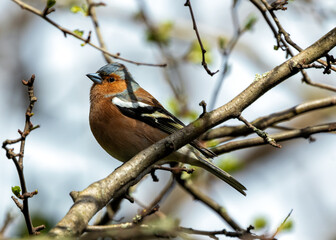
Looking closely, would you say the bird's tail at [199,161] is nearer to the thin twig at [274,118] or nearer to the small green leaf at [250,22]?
the thin twig at [274,118]

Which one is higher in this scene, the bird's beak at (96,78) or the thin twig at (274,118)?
the bird's beak at (96,78)

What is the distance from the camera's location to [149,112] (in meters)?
6.38

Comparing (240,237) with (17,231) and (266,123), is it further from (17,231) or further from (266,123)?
(17,231)

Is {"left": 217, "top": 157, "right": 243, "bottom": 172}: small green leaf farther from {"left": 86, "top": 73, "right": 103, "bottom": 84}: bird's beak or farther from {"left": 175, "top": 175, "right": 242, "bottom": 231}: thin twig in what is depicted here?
{"left": 86, "top": 73, "right": 103, "bottom": 84}: bird's beak

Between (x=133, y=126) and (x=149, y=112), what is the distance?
35 cm

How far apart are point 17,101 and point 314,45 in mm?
8536

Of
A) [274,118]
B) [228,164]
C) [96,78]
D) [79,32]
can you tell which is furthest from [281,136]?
[96,78]

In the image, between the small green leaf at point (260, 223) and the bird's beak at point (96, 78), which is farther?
the bird's beak at point (96, 78)

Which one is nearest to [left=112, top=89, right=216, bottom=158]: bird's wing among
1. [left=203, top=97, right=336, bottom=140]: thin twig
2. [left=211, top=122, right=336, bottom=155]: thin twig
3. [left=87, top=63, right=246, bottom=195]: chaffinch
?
[left=87, top=63, right=246, bottom=195]: chaffinch

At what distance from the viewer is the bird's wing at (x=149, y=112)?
6.19 meters

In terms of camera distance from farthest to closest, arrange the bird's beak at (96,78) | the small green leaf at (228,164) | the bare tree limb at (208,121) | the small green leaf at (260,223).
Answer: the bird's beak at (96,78) → the small green leaf at (228,164) → the small green leaf at (260,223) → the bare tree limb at (208,121)

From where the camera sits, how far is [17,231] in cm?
537

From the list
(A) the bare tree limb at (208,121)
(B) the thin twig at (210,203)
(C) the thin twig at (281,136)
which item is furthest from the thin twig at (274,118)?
(A) the bare tree limb at (208,121)

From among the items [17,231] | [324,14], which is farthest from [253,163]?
[17,231]
